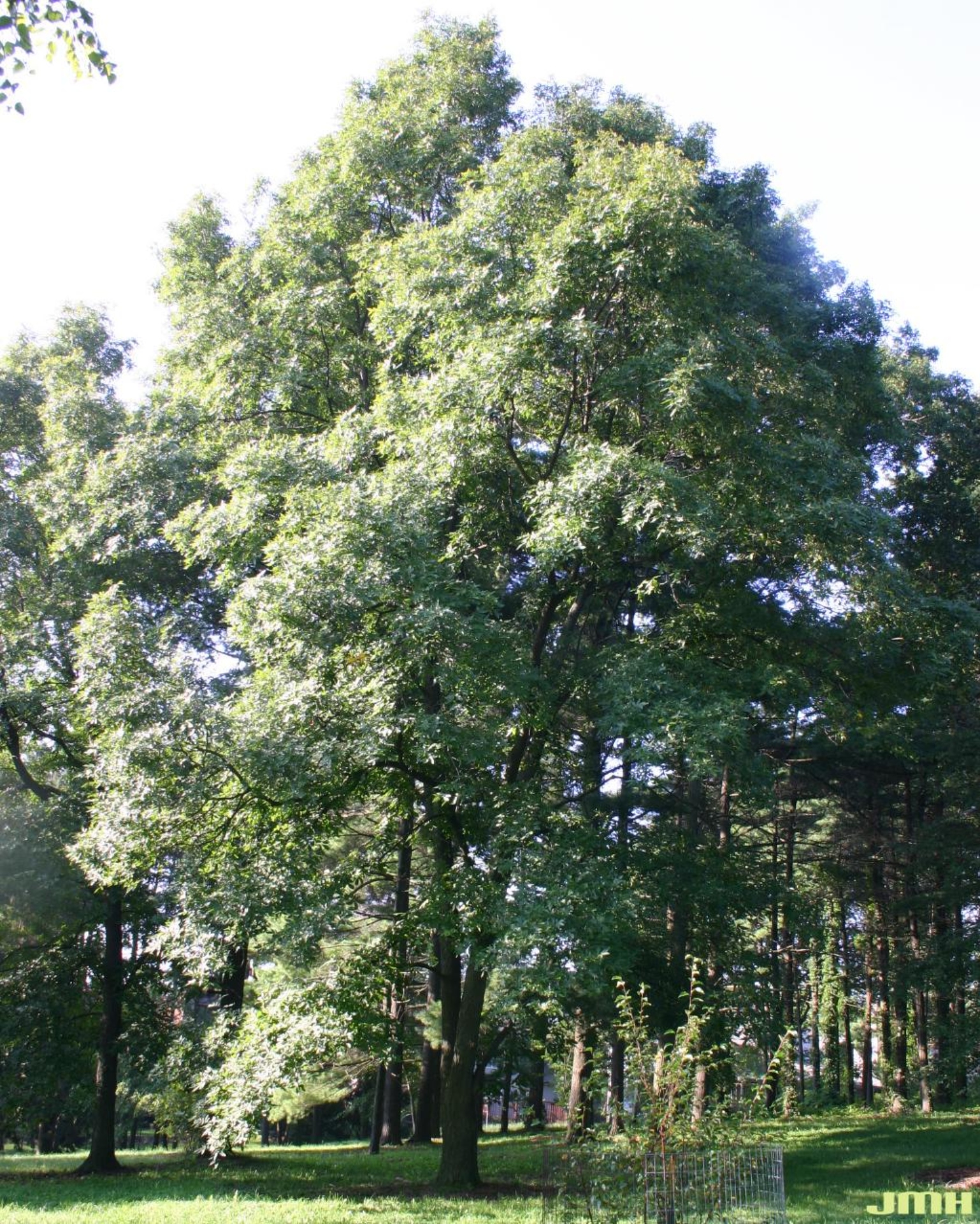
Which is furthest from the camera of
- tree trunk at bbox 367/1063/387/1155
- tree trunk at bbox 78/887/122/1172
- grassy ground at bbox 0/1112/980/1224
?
tree trunk at bbox 367/1063/387/1155

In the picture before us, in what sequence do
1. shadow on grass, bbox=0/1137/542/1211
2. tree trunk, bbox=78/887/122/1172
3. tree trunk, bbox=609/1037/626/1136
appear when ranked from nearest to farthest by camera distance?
tree trunk, bbox=609/1037/626/1136
shadow on grass, bbox=0/1137/542/1211
tree trunk, bbox=78/887/122/1172

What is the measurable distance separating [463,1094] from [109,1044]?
7.46 meters

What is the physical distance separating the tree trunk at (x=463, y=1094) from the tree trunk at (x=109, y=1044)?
7.01 meters

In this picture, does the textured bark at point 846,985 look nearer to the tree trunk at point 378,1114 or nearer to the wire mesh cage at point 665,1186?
the tree trunk at point 378,1114

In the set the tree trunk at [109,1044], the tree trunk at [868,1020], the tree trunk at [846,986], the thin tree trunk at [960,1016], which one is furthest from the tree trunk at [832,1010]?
the tree trunk at [109,1044]

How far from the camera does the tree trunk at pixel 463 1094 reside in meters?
12.5

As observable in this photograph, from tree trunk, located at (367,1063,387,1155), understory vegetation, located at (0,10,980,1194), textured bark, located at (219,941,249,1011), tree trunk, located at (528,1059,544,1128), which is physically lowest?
tree trunk, located at (528,1059,544,1128)

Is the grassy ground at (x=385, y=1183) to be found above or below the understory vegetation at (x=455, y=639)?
below

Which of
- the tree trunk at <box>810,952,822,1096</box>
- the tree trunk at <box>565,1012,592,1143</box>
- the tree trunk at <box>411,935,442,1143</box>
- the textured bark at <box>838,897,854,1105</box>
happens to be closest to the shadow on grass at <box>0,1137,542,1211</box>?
the tree trunk at <box>565,1012,592,1143</box>

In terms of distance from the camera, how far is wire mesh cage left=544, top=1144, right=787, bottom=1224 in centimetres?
637

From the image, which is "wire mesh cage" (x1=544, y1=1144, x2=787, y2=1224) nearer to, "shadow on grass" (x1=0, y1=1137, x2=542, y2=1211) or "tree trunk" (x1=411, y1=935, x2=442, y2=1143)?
"shadow on grass" (x1=0, y1=1137, x2=542, y2=1211)

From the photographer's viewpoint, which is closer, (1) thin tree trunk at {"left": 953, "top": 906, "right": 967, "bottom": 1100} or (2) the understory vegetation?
(2) the understory vegetation

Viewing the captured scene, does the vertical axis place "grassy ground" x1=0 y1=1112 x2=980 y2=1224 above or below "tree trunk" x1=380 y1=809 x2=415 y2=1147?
below

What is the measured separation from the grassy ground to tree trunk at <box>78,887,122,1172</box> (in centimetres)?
59
